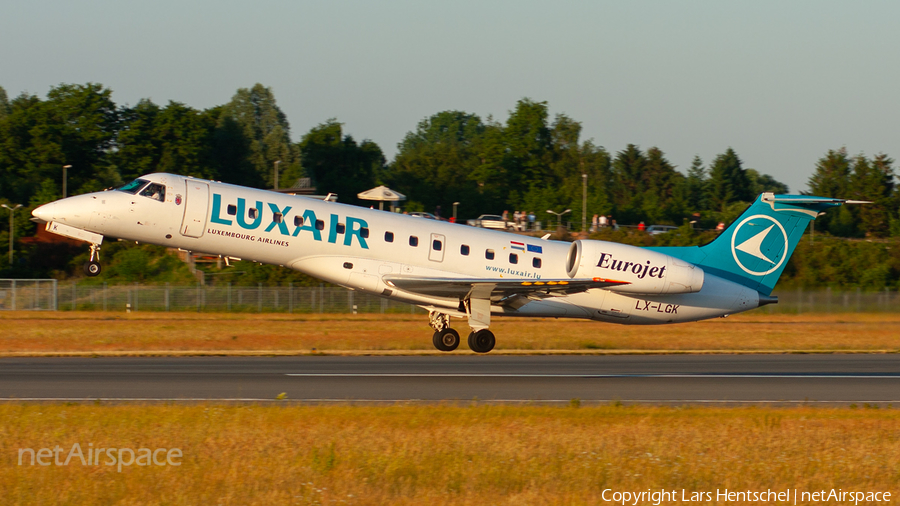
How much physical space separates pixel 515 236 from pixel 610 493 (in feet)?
43.3

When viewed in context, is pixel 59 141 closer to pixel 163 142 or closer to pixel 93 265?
pixel 163 142

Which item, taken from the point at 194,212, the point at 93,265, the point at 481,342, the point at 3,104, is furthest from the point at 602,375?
the point at 3,104

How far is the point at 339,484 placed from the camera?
363 inches

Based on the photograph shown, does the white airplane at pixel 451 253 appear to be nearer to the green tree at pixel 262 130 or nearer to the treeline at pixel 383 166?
the treeline at pixel 383 166

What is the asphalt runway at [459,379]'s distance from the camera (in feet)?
53.1

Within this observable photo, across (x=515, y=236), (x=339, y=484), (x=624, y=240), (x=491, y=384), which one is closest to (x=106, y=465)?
(x=339, y=484)

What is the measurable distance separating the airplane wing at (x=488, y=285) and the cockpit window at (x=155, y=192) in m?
5.28

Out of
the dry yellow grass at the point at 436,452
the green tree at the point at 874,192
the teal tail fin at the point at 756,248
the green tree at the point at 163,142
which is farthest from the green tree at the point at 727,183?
the dry yellow grass at the point at 436,452

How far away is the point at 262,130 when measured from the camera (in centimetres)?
12162

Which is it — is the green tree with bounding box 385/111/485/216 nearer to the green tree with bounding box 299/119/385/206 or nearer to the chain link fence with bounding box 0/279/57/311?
the green tree with bounding box 299/119/385/206

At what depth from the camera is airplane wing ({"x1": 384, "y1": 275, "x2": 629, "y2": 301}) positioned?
20.1 m

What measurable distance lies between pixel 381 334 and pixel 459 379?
41.1 feet

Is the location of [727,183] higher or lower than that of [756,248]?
higher

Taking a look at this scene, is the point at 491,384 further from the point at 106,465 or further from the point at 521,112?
the point at 521,112
